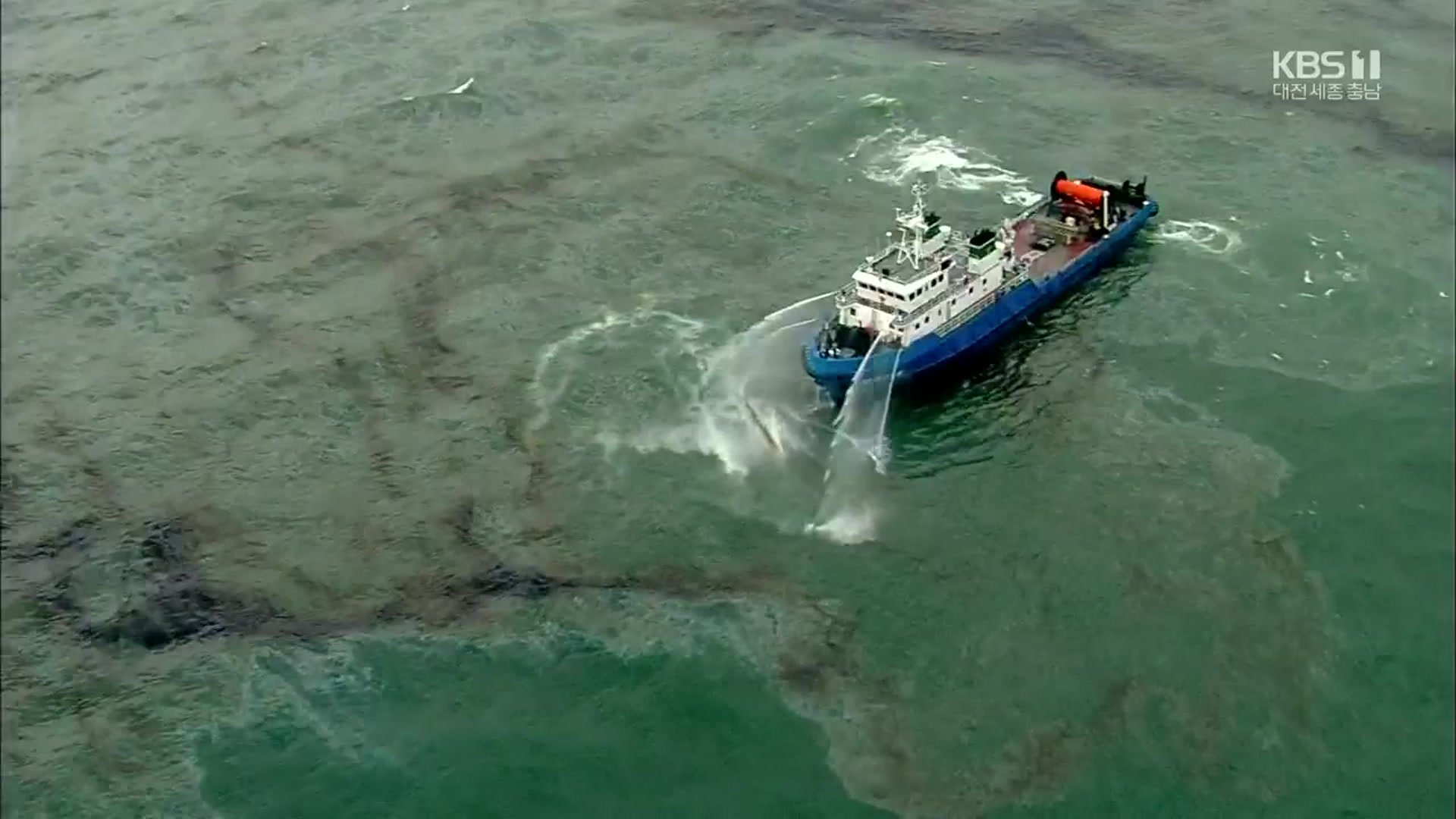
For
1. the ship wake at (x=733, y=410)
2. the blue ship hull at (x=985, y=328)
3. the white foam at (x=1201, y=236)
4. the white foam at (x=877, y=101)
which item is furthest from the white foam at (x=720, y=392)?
the white foam at (x=877, y=101)

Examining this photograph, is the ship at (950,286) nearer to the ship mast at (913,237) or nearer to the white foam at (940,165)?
the ship mast at (913,237)

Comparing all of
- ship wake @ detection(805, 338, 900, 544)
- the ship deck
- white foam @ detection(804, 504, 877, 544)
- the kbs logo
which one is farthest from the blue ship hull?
the kbs logo

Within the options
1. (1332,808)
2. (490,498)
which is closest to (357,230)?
(490,498)

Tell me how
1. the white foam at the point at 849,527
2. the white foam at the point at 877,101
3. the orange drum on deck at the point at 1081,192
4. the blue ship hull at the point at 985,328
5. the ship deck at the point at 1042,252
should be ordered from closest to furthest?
the white foam at the point at 849,527 < the blue ship hull at the point at 985,328 < the ship deck at the point at 1042,252 < the orange drum on deck at the point at 1081,192 < the white foam at the point at 877,101

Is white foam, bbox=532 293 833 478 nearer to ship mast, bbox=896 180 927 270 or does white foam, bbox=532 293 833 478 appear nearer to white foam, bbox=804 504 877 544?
white foam, bbox=804 504 877 544

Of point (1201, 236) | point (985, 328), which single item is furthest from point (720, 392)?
point (1201, 236)

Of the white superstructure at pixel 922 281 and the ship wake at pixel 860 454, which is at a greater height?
the white superstructure at pixel 922 281

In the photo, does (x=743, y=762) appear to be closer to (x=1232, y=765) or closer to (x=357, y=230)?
(x=1232, y=765)
